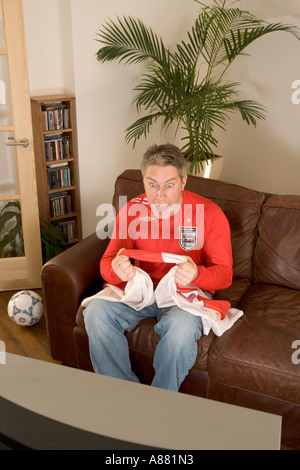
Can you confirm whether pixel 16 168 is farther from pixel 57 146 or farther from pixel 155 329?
pixel 155 329

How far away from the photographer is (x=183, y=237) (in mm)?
1943

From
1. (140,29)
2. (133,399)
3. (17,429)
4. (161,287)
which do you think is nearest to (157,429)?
(133,399)

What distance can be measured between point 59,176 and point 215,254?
5.59ft

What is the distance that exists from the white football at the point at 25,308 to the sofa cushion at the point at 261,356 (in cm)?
110

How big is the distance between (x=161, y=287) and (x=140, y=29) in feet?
6.73

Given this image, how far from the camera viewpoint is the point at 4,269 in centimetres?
293

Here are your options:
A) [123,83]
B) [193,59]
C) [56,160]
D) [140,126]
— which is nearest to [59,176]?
[56,160]

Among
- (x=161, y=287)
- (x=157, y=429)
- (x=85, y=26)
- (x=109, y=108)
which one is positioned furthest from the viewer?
(x=109, y=108)

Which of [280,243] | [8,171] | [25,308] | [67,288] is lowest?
[25,308]

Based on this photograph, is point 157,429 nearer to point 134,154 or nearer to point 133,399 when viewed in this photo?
point 133,399

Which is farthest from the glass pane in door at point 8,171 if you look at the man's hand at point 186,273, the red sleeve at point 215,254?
the man's hand at point 186,273

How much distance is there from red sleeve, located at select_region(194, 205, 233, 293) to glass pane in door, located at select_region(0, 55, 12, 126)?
1379mm

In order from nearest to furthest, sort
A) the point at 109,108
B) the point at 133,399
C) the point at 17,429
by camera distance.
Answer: the point at 17,429
the point at 133,399
the point at 109,108

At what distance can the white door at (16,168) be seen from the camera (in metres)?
2.49
